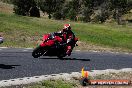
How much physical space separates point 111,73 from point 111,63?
12.0ft

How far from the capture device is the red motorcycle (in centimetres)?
2028

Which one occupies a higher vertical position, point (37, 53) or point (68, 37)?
point (68, 37)

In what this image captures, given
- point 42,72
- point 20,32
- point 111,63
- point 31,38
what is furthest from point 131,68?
point 20,32

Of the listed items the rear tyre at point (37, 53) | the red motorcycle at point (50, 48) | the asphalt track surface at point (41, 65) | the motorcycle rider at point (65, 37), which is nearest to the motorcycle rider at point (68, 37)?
the motorcycle rider at point (65, 37)

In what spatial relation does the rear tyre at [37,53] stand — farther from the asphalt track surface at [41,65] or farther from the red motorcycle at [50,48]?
the asphalt track surface at [41,65]

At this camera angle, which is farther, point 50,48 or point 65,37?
point 65,37

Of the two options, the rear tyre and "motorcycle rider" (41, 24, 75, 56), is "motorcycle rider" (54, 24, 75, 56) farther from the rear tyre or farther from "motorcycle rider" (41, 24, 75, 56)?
the rear tyre

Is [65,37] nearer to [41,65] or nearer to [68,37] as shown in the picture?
[68,37]

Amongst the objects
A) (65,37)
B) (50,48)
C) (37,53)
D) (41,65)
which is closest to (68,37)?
(65,37)

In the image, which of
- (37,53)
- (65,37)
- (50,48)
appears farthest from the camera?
(65,37)

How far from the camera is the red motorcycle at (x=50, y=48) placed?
66.5ft

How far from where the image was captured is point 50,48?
20.6 m

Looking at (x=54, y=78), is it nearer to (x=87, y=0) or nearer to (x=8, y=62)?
(x=8, y=62)

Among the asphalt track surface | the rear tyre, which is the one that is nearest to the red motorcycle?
the rear tyre
